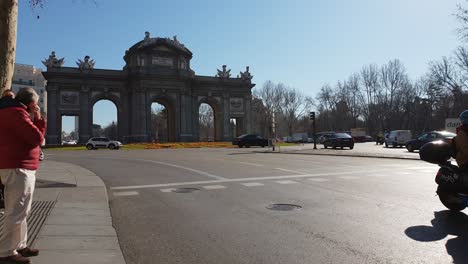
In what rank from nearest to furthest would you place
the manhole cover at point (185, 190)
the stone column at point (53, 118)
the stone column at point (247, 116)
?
the manhole cover at point (185, 190)
the stone column at point (53, 118)
the stone column at point (247, 116)

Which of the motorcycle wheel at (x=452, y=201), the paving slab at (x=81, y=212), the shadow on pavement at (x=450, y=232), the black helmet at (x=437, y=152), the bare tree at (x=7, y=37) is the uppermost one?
the bare tree at (x=7, y=37)

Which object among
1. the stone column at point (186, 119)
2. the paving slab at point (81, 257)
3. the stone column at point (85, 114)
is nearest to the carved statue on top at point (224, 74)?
the stone column at point (186, 119)

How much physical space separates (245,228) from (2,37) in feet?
19.5

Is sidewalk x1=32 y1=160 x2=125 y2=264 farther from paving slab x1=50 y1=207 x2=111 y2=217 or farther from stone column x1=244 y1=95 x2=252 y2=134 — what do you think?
stone column x1=244 y1=95 x2=252 y2=134

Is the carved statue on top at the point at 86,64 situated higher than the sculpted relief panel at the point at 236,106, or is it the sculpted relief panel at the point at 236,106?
the carved statue on top at the point at 86,64

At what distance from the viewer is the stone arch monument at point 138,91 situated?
2522 inches

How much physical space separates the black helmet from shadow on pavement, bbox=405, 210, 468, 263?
38.8 inches

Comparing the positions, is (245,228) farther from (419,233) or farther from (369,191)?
(369,191)

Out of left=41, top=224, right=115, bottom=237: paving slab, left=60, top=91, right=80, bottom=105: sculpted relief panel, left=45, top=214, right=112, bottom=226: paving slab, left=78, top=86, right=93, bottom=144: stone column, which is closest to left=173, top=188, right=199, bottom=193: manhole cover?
left=45, top=214, right=112, bottom=226: paving slab

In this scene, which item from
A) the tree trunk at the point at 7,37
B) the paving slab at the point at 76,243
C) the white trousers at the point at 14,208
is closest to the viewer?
the white trousers at the point at 14,208

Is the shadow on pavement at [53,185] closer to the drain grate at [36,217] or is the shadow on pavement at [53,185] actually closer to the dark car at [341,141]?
the drain grate at [36,217]

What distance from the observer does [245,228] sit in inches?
253

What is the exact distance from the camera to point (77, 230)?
6188 mm

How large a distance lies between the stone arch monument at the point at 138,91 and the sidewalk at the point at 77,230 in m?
57.4
